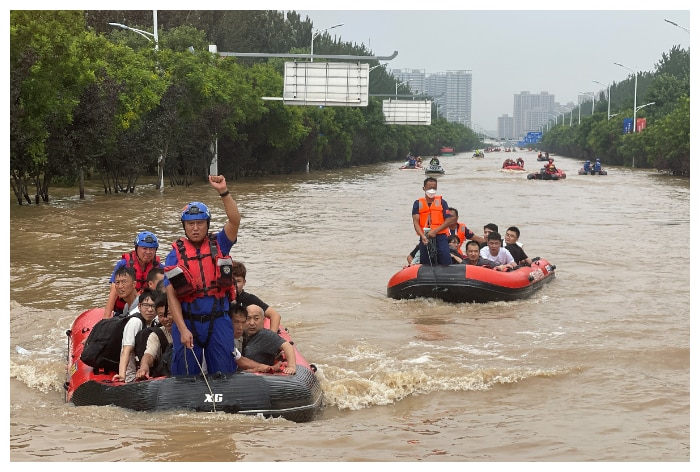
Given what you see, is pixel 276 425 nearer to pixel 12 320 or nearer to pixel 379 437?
pixel 379 437

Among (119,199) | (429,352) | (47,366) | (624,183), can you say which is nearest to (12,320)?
(47,366)

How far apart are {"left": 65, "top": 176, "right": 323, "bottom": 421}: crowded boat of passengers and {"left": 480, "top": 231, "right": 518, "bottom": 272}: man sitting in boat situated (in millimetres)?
6614

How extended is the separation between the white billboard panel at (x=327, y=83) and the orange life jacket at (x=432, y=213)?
29.9 meters

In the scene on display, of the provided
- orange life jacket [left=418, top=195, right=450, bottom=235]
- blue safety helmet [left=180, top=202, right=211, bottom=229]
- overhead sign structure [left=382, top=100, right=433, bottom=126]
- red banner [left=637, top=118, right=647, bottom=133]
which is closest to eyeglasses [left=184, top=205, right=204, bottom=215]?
blue safety helmet [left=180, top=202, right=211, bottom=229]

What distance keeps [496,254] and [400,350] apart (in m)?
4.06

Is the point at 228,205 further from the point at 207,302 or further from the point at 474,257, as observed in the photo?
the point at 474,257

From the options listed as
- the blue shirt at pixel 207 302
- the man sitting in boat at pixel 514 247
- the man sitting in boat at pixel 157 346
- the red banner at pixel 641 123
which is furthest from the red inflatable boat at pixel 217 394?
the red banner at pixel 641 123

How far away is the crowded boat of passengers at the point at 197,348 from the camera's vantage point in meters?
7.91

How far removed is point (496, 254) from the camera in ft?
51.5

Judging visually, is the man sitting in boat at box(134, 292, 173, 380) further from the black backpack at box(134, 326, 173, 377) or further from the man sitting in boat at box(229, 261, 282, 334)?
the man sitting in boat at box(229, 261, 282, 334)

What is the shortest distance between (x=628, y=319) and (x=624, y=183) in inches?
1467

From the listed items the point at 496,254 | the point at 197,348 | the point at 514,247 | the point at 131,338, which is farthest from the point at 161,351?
the point at 514,247

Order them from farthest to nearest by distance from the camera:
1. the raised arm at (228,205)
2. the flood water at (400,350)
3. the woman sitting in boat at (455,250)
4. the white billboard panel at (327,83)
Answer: the white billboard panel at (327,83)
the woman sitting in boat at (455,250)
the flood water at (400,350)
the raised arm at (228,205)

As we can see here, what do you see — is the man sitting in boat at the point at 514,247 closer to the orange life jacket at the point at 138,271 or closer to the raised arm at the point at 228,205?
the orange life jacket at the point at 138,271
